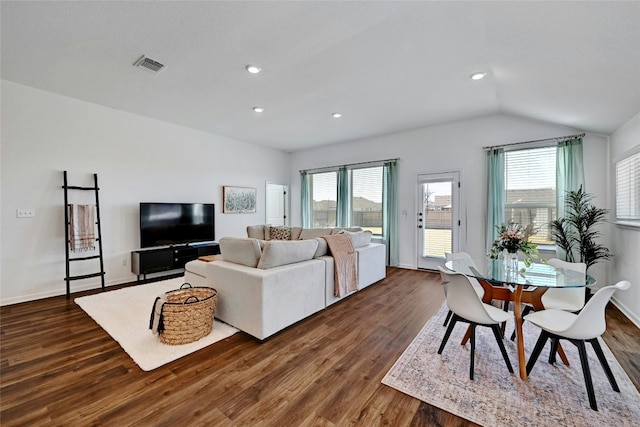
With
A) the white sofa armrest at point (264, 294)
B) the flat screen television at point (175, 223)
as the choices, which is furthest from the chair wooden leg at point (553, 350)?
the flat screen television at point (175, 223)

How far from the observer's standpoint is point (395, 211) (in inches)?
227

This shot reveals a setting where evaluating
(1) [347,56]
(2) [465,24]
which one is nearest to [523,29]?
(2) [465,24]

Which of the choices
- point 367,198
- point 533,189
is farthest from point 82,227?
point 533,189

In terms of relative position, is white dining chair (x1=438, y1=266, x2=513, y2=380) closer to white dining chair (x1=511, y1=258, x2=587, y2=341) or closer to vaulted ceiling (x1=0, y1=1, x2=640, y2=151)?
white dining chair (x1=511, y1=258, x2=587, y2=341)

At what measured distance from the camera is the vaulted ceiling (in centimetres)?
216

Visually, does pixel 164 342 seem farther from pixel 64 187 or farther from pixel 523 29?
pixel 523 29

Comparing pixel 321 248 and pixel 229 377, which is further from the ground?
pixel 321 248

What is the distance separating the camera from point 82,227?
4039 mm

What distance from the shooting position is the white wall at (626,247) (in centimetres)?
299

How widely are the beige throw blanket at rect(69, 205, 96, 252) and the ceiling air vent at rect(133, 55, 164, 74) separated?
238 centimetres

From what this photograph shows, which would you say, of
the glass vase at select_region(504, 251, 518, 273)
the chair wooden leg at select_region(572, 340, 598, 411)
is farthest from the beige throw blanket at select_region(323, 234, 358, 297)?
the chair wooden leg at select_region(572, 340, 598, 411)

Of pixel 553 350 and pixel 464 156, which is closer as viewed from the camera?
pixel 553 350

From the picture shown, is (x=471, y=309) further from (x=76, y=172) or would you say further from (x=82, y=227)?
(x=76, y=172)

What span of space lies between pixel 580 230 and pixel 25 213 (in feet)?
25.2
